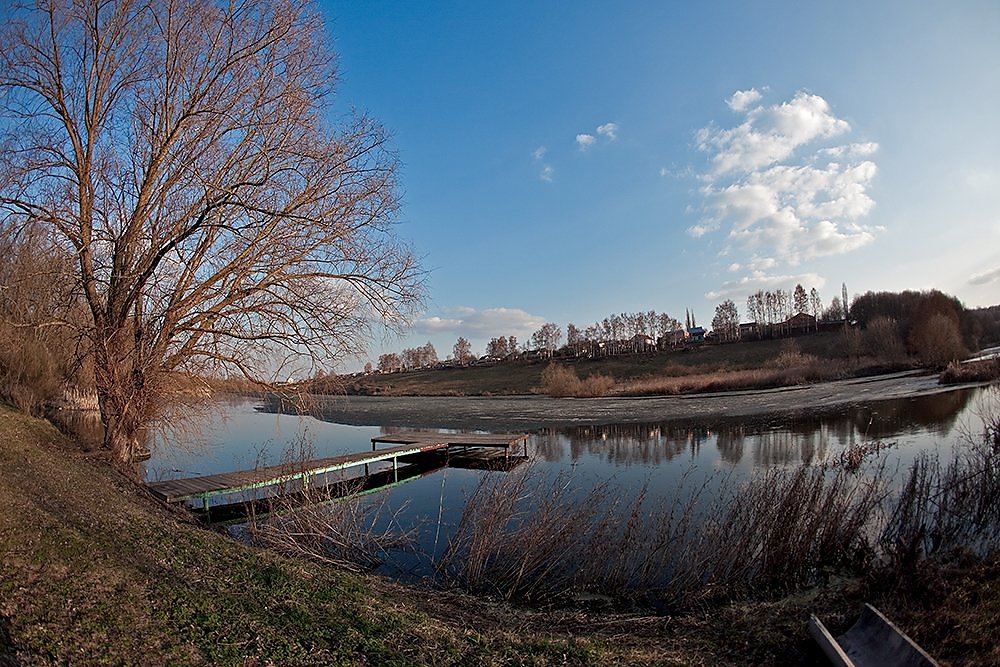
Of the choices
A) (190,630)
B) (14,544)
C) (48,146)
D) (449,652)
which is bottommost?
(449,652)

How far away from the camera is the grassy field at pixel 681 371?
45.8m

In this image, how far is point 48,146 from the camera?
12.3 m

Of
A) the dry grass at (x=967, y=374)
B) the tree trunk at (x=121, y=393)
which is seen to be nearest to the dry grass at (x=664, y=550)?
the tree trunk at (x=121, y=393)

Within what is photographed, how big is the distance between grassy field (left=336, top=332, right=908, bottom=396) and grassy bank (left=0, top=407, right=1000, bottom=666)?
3824cm

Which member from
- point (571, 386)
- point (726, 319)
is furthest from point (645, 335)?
point (571, 386)

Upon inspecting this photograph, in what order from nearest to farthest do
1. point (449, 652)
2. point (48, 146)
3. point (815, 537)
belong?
point (449, 652) → point (815, 537) → point (48, 146)

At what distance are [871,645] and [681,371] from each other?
57.6 m

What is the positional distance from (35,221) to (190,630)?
38.9ft

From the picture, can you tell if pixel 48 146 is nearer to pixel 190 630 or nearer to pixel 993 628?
pixel 190 630

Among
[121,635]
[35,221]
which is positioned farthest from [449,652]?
[35,221]

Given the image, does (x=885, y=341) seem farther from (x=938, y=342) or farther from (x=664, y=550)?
(x=664, y=550)

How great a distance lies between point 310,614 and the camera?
5336 mm

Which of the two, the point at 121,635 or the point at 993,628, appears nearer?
the point at 121,635

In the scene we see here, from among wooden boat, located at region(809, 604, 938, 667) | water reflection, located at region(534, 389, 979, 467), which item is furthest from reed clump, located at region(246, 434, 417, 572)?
water reflection, located at region(534, 389, 979, 467)
